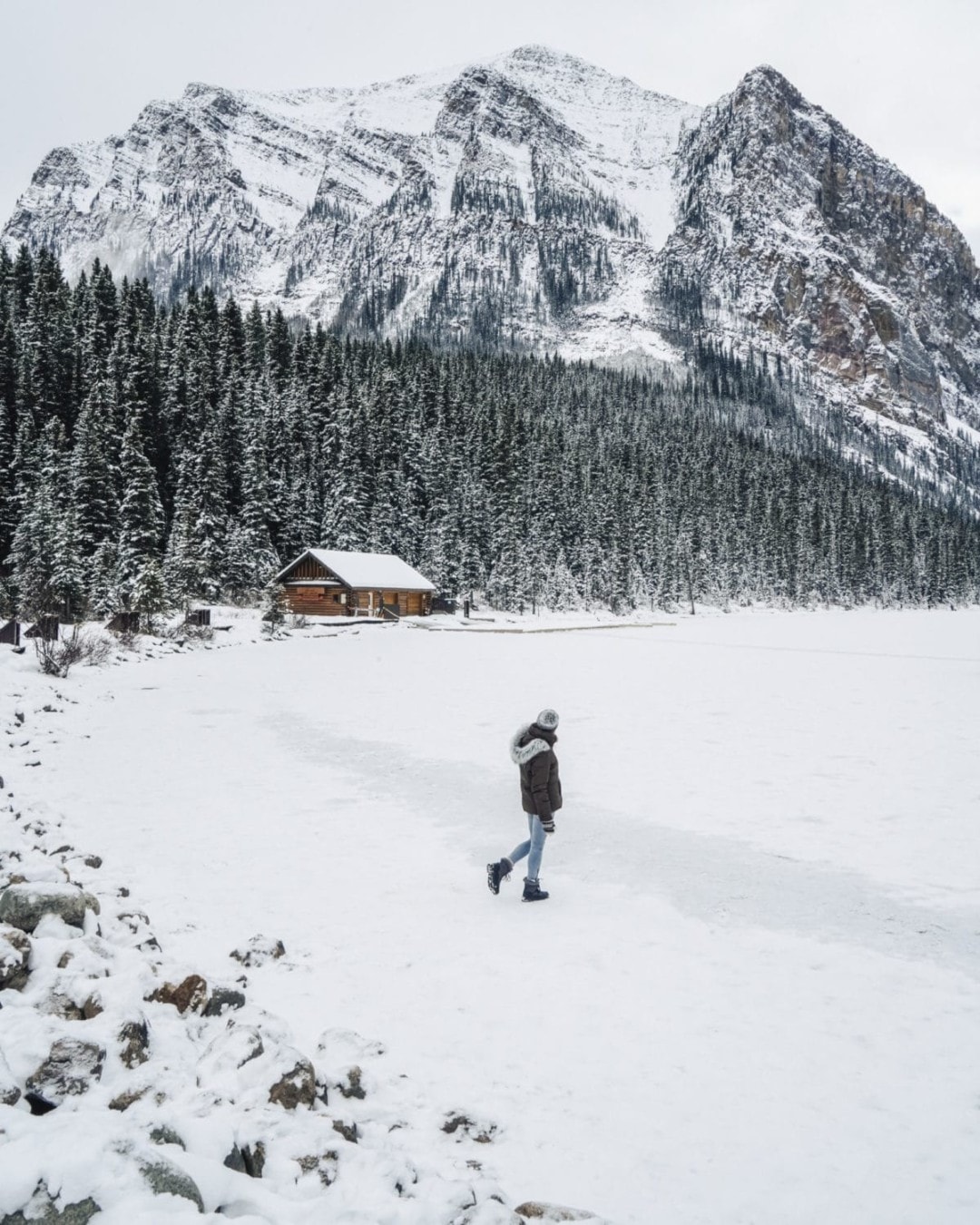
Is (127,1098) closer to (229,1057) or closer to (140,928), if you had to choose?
(229,1057)

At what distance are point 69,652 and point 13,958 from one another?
62.3ft

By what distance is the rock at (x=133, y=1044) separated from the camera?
3738mm

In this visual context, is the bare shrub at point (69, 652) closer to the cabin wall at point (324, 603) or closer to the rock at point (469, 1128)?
the rock at point (469, 1128)

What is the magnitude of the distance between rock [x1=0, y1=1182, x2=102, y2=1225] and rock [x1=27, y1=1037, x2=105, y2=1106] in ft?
3.70

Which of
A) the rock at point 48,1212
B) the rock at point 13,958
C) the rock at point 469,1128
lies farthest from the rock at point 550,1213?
the rock at point 13,958

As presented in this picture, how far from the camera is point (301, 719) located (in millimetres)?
16281

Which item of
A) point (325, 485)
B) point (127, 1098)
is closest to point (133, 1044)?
Answer: point (127, 1098)

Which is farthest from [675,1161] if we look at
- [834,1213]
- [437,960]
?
[437,960]

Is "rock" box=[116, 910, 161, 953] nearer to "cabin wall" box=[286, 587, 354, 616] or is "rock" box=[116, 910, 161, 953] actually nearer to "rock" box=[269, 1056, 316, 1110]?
"rock" box=[269, 1056, 316, 1110]

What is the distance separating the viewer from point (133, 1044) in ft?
12.5

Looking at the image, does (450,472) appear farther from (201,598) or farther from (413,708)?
(413,708)

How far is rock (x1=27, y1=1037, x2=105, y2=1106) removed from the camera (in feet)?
10.7

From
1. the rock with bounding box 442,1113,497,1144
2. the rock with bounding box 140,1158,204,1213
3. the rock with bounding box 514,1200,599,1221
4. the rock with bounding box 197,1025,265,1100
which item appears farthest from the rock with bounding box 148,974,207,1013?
the rock with bounding box 514,1200,599,1221

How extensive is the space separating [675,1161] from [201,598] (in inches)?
1905
